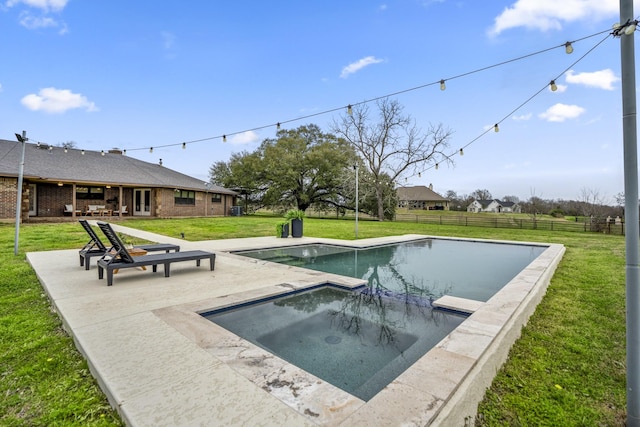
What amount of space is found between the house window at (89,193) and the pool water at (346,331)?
19487 mm

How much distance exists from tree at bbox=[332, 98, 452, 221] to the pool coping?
23.3 meters

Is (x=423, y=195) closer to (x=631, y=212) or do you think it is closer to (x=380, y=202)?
(x=380, y=202)

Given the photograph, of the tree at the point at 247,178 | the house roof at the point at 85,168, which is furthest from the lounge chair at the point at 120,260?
the tree at the point at 247,178

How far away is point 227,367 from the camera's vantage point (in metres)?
2.31

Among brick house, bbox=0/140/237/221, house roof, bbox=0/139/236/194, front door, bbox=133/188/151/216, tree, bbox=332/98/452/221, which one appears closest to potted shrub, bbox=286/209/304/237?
house roof, bbox=0/139/236/194

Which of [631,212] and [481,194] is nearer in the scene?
[631,212]

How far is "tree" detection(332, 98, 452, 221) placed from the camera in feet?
85.3

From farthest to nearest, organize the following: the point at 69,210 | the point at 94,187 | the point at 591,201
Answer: the point at 591,201, the point at 94,187, the point at 69,210

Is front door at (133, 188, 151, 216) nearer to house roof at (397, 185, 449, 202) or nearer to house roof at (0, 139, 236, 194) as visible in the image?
house roof at (0, 139, 236, 194)

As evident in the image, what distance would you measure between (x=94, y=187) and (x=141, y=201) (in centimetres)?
284

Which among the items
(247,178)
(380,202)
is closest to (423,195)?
(380,202)

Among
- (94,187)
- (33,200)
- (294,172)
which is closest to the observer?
(33,200)

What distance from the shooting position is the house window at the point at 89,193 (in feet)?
60.1

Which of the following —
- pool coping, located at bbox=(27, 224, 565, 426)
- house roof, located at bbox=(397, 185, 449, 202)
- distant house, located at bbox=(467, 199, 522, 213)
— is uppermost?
house roof, located at bbox=(397, 185, 449, 202)
